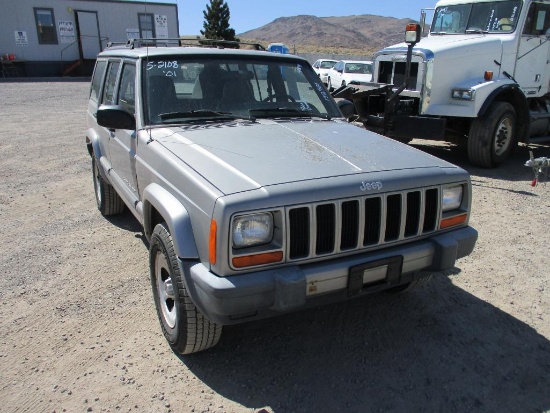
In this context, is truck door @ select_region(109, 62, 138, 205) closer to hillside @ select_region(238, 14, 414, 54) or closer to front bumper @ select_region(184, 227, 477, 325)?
front bumper @ select_region(184, 227, 477, 325)

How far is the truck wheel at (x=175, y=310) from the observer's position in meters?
2.70

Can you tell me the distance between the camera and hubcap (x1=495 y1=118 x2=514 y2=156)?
7688mm

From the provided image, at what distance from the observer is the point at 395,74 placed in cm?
841

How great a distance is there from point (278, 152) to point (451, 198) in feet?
3.98

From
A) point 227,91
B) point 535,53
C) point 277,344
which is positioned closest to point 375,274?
point 277,344

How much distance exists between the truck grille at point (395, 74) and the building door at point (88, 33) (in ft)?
82.9

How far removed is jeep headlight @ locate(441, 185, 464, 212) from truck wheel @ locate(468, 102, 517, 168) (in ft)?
16.1

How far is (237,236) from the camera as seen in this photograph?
7.82ft

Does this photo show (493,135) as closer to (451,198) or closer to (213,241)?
(451,198)

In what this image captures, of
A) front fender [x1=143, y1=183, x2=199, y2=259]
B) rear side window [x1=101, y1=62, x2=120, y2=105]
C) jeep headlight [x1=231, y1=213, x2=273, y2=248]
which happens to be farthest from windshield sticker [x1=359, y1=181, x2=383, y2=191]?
rear side window [x1=101, y1=62, x2=120, y2=105]

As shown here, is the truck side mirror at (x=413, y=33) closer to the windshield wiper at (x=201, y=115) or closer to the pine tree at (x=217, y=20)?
the windshield wiper at (x=201, y=115)

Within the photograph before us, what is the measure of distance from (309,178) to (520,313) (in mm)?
2239

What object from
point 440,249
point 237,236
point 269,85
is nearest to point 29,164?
point 269,85

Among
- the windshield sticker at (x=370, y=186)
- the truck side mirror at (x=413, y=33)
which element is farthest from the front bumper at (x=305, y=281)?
the truck side mirror at (x=413, y=33)
